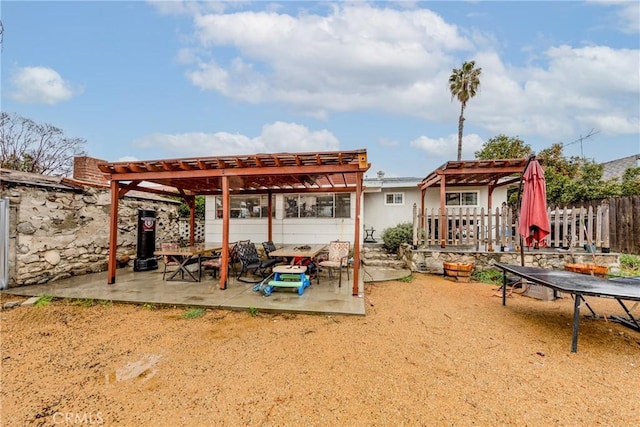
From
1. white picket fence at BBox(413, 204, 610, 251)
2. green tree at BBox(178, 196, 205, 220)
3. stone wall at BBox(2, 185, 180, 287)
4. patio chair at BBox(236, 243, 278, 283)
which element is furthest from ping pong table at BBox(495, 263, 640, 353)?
green tree at BBox(178, 196, 205, 220)

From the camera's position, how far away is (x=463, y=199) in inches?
438

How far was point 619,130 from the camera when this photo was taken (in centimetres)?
1638

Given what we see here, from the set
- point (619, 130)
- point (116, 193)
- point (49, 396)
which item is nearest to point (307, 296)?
point (49, 396)

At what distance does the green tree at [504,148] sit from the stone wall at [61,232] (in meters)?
18.6

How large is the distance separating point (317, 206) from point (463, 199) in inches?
250

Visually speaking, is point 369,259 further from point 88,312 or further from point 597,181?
point 597,181

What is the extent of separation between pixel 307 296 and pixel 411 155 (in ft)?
54.1

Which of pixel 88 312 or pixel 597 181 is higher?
pixel 597 181

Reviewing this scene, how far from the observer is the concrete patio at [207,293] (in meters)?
4.50

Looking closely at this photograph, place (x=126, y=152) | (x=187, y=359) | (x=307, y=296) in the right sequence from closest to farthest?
(x=187, y=359) → (x=307, y=296) → (x=126, y=152)

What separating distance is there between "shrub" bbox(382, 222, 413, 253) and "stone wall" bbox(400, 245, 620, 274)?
45.1 inches

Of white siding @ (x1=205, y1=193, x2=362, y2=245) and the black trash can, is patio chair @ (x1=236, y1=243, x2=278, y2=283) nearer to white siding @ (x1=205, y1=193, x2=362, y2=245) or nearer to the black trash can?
white siding @ (x1=205, y1=193, x2=362, y2=245)

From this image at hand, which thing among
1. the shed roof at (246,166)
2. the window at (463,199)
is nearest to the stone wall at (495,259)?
the shed roof at (246,166)

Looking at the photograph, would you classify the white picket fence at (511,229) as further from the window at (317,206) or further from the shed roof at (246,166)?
the shed roof at (246,166)
